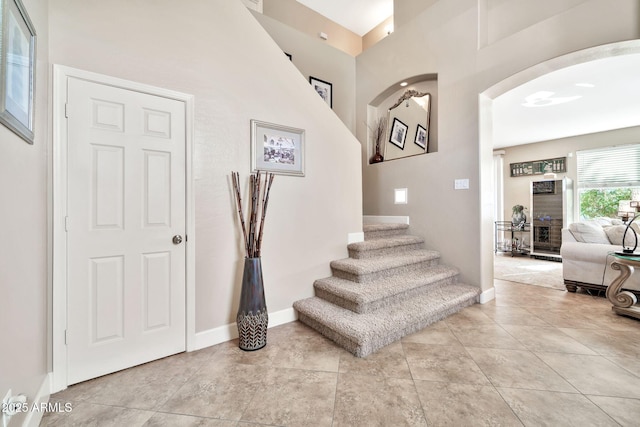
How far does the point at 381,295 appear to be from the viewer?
2336 mm

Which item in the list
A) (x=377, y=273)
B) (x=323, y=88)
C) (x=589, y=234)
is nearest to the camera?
(x=377, y=273)

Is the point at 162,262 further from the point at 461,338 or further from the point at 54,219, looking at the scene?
the point at 461,338

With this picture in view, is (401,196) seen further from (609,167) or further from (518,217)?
(609,167)

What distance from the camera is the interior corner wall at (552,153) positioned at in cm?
537

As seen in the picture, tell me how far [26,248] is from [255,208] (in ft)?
4.23

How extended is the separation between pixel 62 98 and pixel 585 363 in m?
3.84

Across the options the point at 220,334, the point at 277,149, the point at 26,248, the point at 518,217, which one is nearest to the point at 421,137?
the point at 277,149

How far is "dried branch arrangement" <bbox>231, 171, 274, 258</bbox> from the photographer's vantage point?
2082mm

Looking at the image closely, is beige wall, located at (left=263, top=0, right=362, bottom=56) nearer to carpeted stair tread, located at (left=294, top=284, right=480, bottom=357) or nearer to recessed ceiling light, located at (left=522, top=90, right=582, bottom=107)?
recessed ceiling light, located at (left=522, top=90, right=582, bottom=107)

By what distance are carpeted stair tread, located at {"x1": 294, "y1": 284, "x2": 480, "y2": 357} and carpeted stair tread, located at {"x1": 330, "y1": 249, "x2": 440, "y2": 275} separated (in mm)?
374

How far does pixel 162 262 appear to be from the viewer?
1.88m

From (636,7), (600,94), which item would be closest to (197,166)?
(636,7)

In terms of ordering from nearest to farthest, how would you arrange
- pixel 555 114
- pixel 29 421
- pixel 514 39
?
pixel 29 421
pixel 514 39
pixel 555 114

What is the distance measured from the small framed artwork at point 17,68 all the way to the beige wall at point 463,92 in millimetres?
3569
